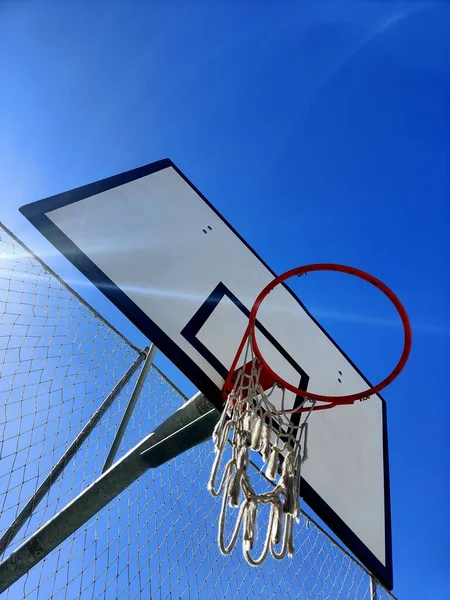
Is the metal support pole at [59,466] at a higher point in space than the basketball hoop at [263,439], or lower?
higher

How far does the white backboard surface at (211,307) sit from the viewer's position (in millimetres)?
2100

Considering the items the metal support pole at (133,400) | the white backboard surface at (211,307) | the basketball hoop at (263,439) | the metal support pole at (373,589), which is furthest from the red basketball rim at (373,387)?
the metal support pole at (373,589)

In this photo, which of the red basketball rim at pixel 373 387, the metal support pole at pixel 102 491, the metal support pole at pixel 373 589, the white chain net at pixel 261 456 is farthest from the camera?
the metal support pole at pixel 373 589

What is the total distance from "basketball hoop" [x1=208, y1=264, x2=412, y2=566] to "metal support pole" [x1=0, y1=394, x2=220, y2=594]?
0.14 m

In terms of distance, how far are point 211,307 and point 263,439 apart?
0.75m

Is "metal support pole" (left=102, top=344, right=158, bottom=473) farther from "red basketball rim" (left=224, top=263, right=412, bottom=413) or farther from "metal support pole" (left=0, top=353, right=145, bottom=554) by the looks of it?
"red basketball rim" (left=224, top=263, right=412, bottom=413)

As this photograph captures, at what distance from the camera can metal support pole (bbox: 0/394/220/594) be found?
1957mm

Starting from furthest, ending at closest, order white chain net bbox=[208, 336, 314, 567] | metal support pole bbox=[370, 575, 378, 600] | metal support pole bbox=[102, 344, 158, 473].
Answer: metal support pole bbox=[370, 575, 378, 600] < metal support pole bbox=[102, 344, 158, 473] < white chain net bbox=[208, 336, 314, 567]

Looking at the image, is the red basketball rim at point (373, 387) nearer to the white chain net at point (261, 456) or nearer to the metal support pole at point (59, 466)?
the white chain net at point (261, 456)

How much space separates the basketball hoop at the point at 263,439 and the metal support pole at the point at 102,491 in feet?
0.45

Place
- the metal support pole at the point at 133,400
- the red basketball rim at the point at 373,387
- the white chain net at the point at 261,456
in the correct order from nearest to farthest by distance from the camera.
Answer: the white chain net at the point at 261,456
the red basketball rim at the point at 373,387
the metal support pole at the point at 133,400

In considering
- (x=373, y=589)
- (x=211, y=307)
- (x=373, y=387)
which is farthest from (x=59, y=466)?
(x=373, y=589)

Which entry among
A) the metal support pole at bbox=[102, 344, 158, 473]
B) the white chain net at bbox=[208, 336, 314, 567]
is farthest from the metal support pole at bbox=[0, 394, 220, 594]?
the metal support pole at bbox=[102, 344, 158, 473]

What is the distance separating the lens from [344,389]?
2701 mm
